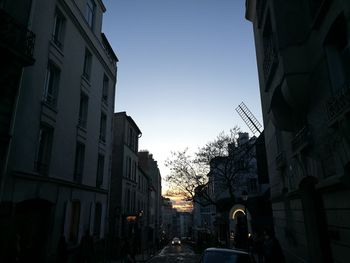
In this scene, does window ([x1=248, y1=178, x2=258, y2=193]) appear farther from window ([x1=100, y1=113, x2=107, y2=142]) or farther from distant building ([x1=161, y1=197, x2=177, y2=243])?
distant building ([x1=161, y1=197, x2=177, y2=243])

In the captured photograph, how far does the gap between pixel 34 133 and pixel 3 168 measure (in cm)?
288

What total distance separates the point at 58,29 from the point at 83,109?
5362 millimetres

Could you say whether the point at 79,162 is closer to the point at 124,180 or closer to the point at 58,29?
the point at 58,29

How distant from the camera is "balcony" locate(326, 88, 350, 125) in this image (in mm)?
6012

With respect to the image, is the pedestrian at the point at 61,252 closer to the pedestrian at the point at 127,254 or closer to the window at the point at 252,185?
the pedestrian at the point at 127,254

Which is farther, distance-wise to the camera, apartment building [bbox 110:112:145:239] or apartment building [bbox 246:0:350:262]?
apartment building [bbox 110:112:145:239]

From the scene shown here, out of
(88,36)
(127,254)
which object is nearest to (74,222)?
(127,254)

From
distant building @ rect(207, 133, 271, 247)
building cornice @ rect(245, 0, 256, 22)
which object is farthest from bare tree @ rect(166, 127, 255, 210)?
building cornice @ rect(245, 0, 256, 22)

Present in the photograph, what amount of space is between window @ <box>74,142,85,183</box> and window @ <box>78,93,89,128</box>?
4.85 ft

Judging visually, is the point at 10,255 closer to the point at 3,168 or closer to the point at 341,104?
the point at 3,168

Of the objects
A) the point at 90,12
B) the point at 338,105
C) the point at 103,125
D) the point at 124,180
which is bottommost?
the point at 338,105

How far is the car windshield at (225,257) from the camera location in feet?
28.4

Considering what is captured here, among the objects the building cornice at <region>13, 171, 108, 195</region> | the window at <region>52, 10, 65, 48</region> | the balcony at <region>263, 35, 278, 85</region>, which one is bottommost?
the building cornice at <region>13, 171, 108, 195</region>

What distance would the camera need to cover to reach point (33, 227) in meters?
13.0
